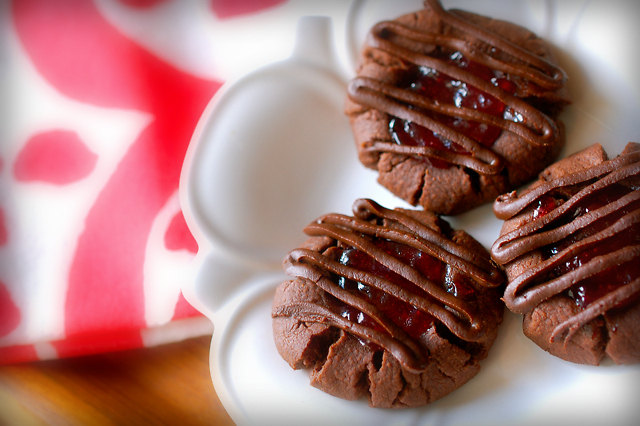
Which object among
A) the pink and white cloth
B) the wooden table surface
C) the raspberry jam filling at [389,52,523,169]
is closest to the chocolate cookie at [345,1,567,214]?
the raspberry jam filling at [389,52,523,169]

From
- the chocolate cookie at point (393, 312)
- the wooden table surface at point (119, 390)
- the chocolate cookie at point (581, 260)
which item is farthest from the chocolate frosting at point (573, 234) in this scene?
the wooden table surface at point (119, 390)

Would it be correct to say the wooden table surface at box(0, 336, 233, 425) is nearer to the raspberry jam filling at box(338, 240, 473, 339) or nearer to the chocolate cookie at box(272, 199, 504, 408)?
the chocolate cookie at box(272, 199, 504, 408)

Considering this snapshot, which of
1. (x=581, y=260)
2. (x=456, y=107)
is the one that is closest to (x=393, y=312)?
(x=581, y=260)

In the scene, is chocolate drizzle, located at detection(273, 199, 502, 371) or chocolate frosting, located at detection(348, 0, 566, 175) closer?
chocolate drizzle, located at detection(273, 199, 502, 371)

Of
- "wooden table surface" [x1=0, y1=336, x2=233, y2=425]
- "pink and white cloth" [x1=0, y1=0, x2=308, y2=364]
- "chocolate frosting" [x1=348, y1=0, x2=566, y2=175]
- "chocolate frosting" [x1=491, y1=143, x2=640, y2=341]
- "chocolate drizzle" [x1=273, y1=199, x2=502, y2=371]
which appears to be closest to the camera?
"chocolate frosting" [x1=491, y1=143, x2=640, y2=341]

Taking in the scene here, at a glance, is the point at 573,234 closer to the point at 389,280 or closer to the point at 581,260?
Answer: the point at 581,260

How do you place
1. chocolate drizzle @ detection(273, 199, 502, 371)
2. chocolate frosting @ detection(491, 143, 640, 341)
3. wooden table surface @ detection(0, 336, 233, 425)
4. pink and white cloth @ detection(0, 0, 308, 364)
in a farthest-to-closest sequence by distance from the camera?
pink and white cloth @ detection(0, 0, 308, 364) → wooden table surface @ detection(0, 336, 233, 425) → chocolate drizzle @ detection(273, 199, 502, 371) → chocolate frosting @ detection(491, 143, 640, 341)

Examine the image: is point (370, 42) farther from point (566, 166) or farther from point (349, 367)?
point (349, 367)
